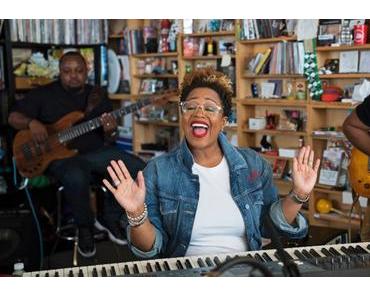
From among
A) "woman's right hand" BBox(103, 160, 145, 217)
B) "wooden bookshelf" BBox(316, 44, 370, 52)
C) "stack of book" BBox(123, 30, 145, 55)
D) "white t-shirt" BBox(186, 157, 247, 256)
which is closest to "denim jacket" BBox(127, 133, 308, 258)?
"white t-shirt" BBox(186, 157, 247, 256)

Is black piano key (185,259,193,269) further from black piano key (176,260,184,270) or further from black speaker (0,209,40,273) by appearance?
black speaker (0,209,40,273)

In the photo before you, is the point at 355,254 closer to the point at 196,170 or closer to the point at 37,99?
the point at 196,170

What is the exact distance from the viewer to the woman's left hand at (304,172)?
180cm

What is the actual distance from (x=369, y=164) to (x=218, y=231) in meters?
1.44

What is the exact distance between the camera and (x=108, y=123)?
4.04 m

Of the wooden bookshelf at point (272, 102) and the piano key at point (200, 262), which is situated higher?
the wooden bookshelf at point (272, 102)

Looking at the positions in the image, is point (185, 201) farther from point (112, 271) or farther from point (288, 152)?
point (288, 152)

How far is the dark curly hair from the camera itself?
2.04m

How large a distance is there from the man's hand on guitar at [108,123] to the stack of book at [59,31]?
1168 mm

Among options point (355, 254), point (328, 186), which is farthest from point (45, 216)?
point (355, 254)

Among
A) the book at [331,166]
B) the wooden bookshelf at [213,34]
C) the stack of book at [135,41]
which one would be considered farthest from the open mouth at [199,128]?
the stack of book at [135,41]

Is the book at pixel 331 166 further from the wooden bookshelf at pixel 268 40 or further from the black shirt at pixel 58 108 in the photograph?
the black shirt at pixel 58 108

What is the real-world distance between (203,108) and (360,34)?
2.24 meters
